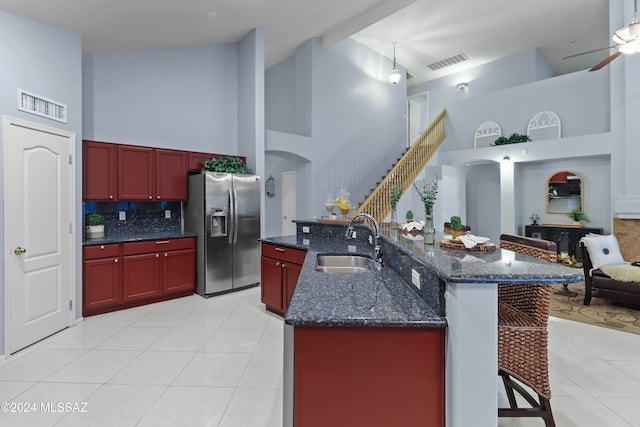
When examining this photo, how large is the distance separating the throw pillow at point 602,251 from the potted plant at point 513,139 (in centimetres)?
351

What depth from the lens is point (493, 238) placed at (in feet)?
29.6

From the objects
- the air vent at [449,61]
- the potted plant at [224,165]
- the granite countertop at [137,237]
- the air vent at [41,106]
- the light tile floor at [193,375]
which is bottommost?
the light tile floor at [193,375]

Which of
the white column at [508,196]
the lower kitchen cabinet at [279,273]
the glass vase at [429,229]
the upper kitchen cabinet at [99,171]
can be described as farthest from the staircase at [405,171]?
the upper kitchen cabinet at [99,171]

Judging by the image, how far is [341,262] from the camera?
3.13 metres

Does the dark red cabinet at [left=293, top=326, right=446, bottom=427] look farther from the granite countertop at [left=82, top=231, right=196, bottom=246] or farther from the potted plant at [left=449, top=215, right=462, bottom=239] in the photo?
the granite countertop at [left=82, top=231, right=196, bottom=246]

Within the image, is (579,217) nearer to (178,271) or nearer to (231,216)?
(231,216)

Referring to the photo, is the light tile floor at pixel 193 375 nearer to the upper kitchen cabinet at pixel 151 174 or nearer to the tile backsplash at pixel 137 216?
the tile backsplash at pixel 137 216

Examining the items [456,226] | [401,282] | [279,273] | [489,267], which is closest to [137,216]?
[279,273]

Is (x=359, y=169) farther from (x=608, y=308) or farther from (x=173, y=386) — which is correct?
(x=173, y=386)

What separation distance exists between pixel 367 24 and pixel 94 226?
603cm

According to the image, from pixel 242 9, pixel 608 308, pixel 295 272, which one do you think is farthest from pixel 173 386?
pixel 608 308

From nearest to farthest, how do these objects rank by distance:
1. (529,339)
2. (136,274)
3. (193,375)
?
1. (529,339)
2. (193,375)
3. (136,274)

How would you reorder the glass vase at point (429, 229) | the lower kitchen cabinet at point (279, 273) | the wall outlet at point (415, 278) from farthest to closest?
the lower kitchen cabinet at point (279, 273)
the glass vase at point (429, 229)
the wall outlet at point (415, 278)

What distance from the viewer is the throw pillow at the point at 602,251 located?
460 centimetres
